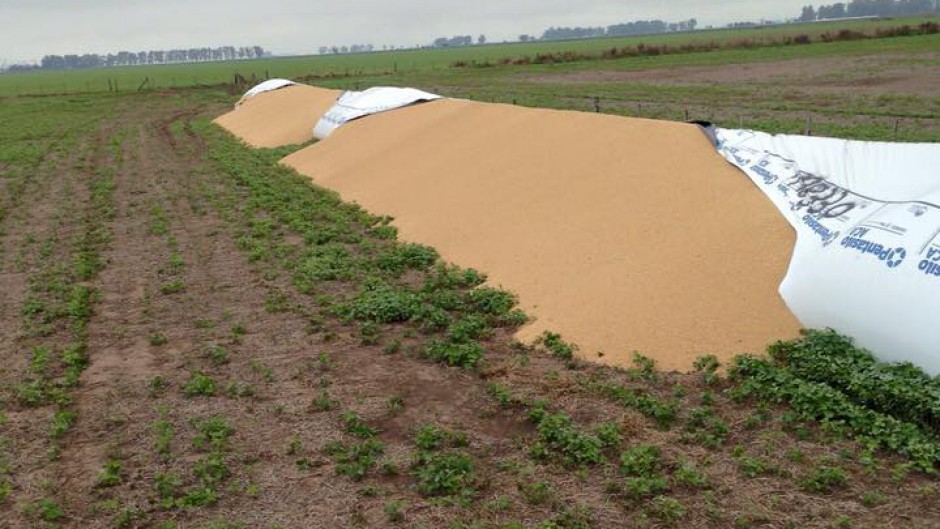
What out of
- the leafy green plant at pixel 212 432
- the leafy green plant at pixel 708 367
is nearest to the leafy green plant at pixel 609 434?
the leafy green plant at pixel 708 367

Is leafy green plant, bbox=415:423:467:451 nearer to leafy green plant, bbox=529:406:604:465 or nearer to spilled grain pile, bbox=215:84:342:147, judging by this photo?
leafy green plant, bbox=529:406:604:465

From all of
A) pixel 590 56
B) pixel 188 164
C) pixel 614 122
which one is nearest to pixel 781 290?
pixel 614 122

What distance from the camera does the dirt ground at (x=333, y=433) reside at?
15.4ft

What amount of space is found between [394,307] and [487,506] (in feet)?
12.2

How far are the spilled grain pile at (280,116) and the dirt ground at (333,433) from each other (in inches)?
559

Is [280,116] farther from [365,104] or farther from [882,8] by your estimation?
[882,8]

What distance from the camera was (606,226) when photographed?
9.01 metres

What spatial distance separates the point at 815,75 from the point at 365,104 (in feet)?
75.5

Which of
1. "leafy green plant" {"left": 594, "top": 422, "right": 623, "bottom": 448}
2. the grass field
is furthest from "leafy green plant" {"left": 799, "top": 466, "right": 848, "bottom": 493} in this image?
"leafy green plant" {"left": 594, "top": 422, "right": 623, "bottom": 448}

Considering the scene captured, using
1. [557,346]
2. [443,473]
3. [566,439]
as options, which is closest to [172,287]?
[557,346]

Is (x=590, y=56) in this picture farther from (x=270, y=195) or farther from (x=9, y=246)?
(x=9, y=246)

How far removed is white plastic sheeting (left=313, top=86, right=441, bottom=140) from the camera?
2025cm

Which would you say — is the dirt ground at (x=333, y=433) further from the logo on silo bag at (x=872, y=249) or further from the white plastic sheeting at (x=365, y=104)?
the white plastic sheeting at (x=365, y=104)

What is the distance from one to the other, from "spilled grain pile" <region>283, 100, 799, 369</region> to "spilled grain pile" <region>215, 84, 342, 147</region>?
934 cm
